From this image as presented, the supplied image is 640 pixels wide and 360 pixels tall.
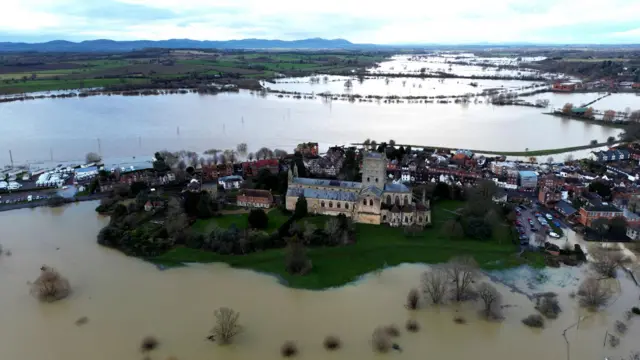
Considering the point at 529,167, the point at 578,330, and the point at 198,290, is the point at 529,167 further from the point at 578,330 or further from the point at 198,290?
the point at 198,290

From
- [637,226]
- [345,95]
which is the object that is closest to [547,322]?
[637,226]

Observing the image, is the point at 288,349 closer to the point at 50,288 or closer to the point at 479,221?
the point at 50,288

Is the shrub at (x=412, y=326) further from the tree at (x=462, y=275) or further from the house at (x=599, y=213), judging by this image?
the house at (x=599, y=213)

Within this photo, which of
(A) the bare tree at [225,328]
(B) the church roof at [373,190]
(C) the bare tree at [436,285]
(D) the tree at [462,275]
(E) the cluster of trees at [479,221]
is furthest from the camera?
(B) the church roof at [373,190]

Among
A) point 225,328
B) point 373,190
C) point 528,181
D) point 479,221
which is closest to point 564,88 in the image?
point 528,181

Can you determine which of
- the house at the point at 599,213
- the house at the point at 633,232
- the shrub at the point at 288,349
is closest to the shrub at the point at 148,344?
the shrub at the point at 288,349

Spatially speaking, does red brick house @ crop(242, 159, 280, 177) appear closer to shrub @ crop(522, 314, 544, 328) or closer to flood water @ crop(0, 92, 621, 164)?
flood water @ crop(0, 92, 621, 164)
